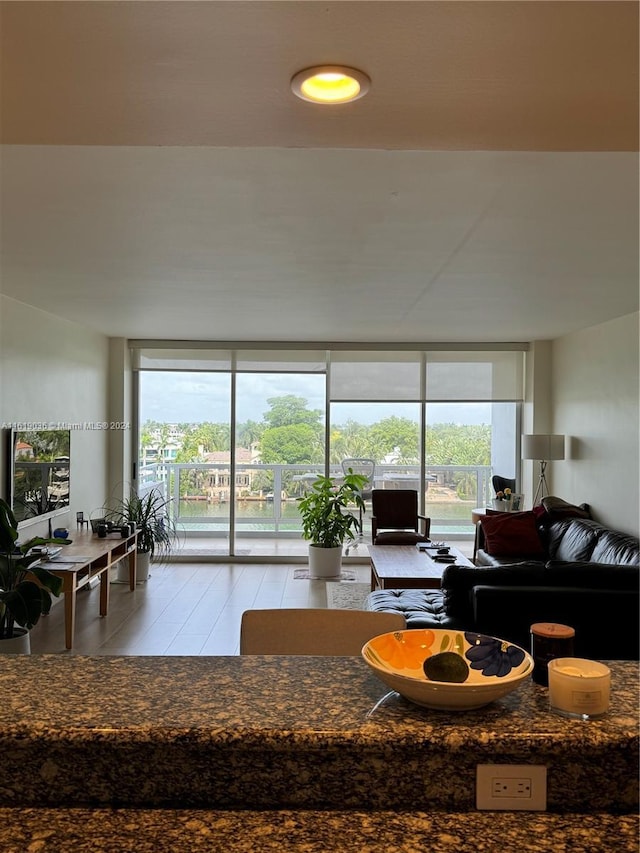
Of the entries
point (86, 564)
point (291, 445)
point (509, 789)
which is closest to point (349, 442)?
point (291, 445)

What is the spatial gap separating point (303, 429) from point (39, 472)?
3364mm

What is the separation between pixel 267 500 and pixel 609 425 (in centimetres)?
397

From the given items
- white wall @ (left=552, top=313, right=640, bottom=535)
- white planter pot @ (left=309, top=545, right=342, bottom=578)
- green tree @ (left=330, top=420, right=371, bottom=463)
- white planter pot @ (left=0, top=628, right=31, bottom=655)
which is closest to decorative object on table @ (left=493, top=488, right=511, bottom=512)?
white wall @ (left=552, top=313, right=640, bottom=535)

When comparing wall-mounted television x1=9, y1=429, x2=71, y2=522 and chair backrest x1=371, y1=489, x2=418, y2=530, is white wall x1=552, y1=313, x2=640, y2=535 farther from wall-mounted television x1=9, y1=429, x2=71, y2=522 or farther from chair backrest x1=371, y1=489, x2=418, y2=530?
wall-mounted television x1=9, y1=429, x2=71, y2=522

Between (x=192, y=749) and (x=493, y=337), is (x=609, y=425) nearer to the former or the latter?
(x=493, y=337)

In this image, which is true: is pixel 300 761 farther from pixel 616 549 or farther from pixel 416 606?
pixel 616 549

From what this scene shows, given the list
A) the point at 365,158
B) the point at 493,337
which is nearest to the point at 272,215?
the point at 365,158

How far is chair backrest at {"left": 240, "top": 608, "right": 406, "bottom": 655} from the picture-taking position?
2146 mm

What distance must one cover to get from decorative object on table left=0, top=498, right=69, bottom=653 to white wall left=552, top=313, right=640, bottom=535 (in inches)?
171

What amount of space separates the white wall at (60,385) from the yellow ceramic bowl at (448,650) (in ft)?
14.5

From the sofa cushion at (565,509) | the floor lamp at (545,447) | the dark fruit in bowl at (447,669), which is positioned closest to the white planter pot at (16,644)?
the dark fruit in bowl at (447,669)

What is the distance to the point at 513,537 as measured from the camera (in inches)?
254

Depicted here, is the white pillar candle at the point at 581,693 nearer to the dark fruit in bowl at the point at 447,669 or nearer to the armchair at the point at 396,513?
the dark fruit in bowl at the point at 447,669

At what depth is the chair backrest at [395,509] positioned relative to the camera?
7355 millimetres
